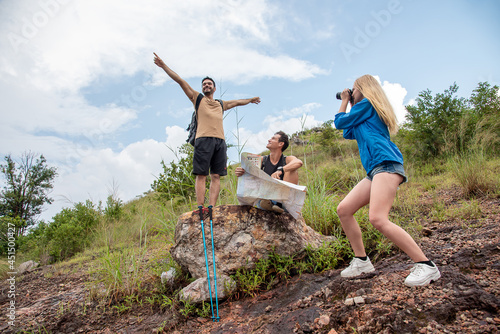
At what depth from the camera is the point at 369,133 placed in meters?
2.60

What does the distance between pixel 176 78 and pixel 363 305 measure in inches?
149

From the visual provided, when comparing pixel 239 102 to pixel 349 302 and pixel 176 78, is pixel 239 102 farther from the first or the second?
pixel 349 302

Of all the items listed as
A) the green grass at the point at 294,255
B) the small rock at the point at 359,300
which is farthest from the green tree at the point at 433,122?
the small rock at the point at 359,300

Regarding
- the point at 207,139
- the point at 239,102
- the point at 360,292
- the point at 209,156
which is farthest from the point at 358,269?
the point at 239,102

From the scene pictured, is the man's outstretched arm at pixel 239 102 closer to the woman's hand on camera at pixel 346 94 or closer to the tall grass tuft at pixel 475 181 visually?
the woman's hand on camera at pixel 346 94

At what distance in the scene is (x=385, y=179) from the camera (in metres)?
2.42

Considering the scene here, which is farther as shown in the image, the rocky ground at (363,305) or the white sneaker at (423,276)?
the white sneaker at (423,276)

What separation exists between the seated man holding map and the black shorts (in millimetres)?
879

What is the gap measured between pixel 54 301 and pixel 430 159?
10024mm

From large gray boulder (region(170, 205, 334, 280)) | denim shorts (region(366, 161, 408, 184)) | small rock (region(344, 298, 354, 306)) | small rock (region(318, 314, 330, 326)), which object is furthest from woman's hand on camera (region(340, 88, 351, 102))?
small rock (region(318, 314, 330, 326))

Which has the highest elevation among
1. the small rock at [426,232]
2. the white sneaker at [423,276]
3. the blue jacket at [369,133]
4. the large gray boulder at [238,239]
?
the blue jacket at [369,133]

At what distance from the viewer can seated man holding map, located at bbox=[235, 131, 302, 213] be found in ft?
11.3

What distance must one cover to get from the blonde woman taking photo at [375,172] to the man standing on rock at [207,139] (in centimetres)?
207

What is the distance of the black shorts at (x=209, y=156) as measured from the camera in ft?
14.0
